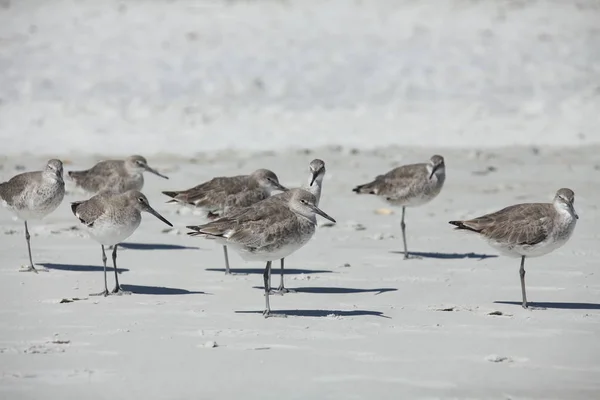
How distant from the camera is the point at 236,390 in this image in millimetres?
7480

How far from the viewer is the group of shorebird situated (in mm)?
10180

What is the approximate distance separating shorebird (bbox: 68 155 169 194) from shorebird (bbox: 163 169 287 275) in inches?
57.9

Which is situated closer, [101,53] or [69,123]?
[69,123]

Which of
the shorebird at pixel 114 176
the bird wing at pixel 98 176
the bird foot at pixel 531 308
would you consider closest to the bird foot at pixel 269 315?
the bird foot at pixel 531 308

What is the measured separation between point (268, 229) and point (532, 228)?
2441 millimetres

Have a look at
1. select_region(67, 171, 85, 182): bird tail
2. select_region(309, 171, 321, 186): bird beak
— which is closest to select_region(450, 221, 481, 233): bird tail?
select_region(309, 171, 321, 186): bird beak

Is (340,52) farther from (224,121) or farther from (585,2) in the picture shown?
(585,2)

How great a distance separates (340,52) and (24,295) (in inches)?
602

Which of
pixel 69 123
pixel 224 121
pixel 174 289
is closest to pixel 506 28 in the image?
pixel 224 121

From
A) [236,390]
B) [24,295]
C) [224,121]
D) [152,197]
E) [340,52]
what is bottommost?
[236,390]

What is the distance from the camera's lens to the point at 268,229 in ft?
33.1

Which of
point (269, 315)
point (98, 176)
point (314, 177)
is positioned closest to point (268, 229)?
point (269, 315)

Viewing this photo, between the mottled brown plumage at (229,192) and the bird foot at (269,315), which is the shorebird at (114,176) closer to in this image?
the mottled brown plumage at (229,192)

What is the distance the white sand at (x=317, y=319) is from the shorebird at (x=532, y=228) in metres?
0.50
